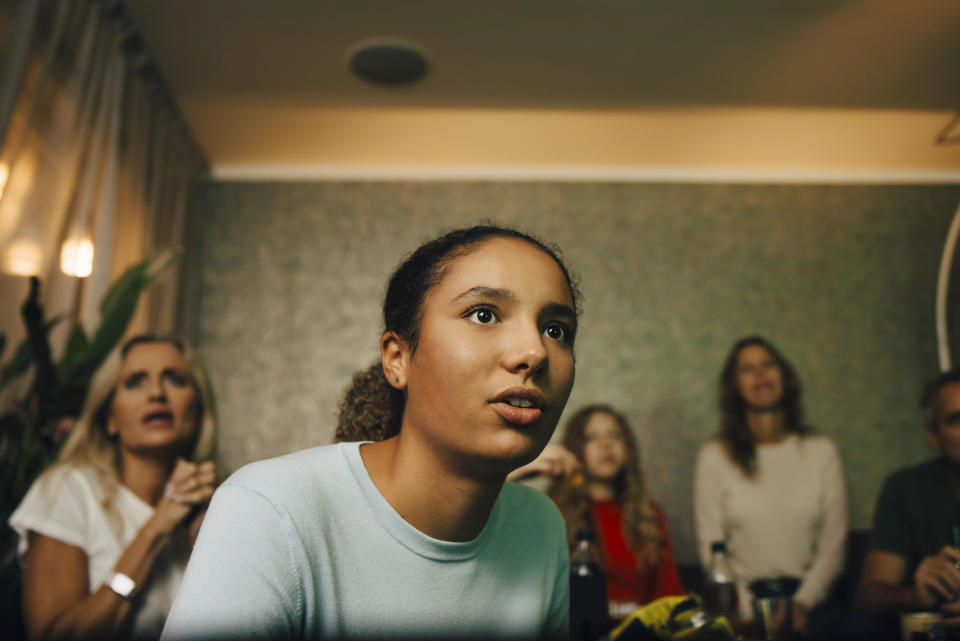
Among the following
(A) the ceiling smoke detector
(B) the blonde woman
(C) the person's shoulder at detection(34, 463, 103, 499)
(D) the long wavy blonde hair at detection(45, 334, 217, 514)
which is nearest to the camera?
(B) the blonde woman

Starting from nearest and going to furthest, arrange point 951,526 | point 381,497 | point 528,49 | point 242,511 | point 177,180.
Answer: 1. point 242,511
2. point 381,497
3. point 951,526
4. point 528,49
5. point 177,180

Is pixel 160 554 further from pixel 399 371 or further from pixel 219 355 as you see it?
pixel 219 355

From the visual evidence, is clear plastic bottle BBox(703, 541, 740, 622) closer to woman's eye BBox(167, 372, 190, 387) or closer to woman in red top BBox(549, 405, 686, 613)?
woman in red top BBox(549, 405, 686, 613)

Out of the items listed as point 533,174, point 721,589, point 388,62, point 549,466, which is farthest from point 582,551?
point 533,174

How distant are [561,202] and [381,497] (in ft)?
9.96

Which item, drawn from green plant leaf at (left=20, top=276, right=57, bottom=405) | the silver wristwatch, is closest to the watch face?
the silver wristwatch

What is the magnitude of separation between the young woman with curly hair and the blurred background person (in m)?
1.94

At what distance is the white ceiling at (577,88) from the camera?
2.44 metres

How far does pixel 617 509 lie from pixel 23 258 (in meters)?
2.13

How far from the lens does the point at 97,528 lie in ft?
4.70

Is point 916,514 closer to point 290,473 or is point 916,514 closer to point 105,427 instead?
point 290,473

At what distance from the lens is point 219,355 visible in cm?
337

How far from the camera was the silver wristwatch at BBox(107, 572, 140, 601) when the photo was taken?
51.6 inches

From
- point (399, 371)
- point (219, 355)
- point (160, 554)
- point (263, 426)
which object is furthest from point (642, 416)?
point (399, 371)
